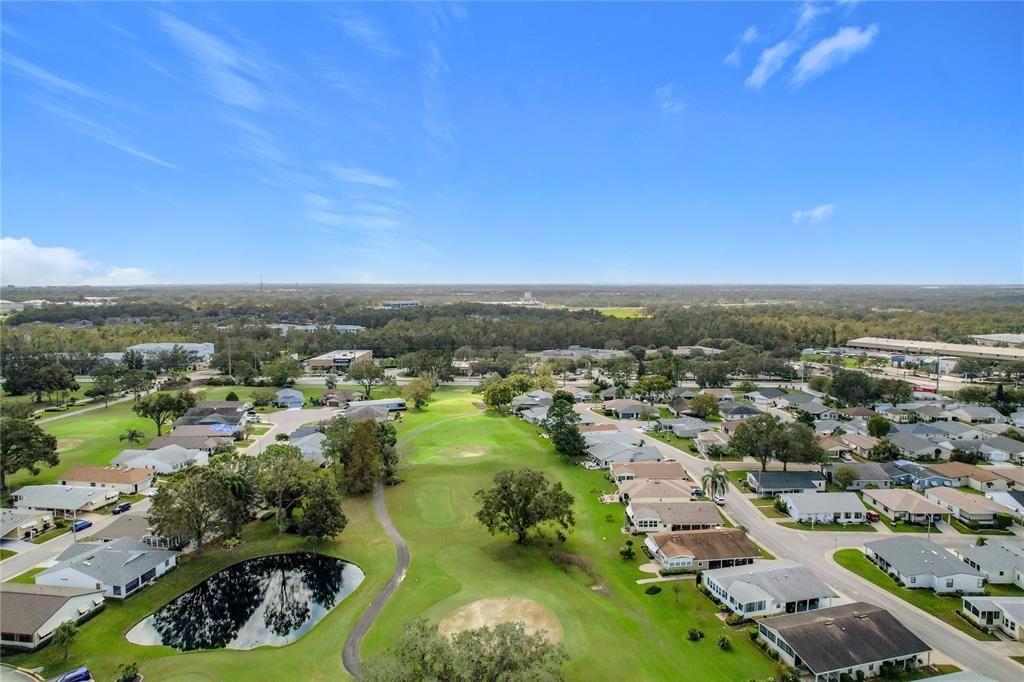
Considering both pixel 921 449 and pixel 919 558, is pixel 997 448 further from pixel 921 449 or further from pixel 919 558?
pixel 919 558

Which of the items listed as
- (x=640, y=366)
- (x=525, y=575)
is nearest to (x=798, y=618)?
(x=525, y=575)

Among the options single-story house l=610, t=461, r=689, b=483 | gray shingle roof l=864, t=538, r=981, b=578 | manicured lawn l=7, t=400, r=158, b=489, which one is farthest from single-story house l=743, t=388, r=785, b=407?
manicured lawn l=7, t=400, r=158, b=489

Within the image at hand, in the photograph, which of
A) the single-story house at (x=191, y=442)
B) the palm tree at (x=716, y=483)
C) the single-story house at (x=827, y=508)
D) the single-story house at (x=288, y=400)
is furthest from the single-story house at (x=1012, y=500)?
the single-story house at (x=288, y=400)

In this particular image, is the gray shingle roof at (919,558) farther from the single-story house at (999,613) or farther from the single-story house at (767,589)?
the single-story house at (767,589)

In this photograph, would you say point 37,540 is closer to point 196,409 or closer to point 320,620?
point 320,620

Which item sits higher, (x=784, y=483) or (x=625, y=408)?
(x=784, y=483)

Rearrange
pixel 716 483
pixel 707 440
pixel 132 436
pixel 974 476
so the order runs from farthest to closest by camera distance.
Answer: pixel 707 440, pixel 132 436, pixel 974 476, pixel 716 483

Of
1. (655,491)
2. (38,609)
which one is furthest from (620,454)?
(38,609)
